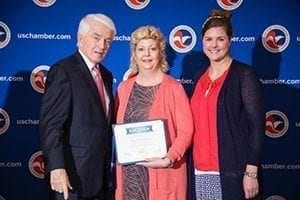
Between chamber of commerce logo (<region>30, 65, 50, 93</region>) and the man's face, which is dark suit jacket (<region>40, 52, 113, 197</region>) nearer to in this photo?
the man's face

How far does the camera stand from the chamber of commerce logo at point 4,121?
3336 mm

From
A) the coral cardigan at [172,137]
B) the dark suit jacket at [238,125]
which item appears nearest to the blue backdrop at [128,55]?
the coral cardigan at [172,137]

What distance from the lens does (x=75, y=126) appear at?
2.11 meters

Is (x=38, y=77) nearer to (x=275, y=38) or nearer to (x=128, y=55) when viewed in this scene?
(x=128, y=55)

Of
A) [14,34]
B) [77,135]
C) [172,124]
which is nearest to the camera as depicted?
[77,135]

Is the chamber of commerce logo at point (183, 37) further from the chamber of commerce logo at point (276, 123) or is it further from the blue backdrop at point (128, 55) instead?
the chamber of commerce logo at point (276, 123)

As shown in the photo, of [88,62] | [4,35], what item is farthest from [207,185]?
[4,35]

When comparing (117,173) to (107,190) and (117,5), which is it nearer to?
(107,190)

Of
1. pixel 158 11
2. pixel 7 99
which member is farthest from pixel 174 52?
pixel 7 99

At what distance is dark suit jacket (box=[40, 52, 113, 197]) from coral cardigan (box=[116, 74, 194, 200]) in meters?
0.23

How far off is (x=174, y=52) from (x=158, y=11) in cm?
36

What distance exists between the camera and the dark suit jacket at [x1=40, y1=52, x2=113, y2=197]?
6.64 ft

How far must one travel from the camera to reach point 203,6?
134 inches

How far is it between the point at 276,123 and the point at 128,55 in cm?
138
